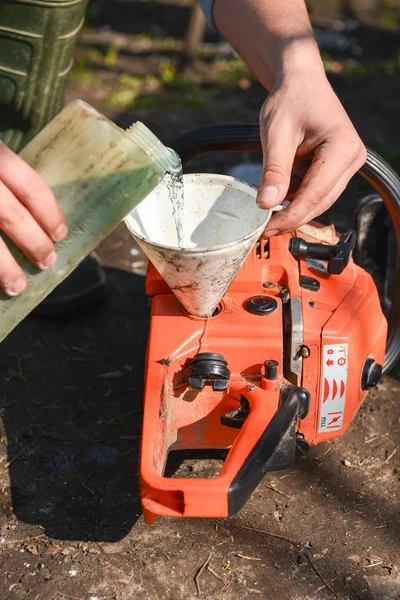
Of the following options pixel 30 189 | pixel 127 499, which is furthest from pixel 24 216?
pixel 127 499

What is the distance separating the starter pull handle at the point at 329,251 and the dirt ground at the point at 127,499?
0.55 m

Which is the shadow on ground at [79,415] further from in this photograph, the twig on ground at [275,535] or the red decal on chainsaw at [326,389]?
the red decal on chainsaw at [326,389]

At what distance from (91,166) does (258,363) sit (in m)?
0.63

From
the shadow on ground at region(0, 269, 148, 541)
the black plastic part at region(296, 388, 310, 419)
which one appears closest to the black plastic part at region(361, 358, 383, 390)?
the black plastic part at region(296, 388, 310, 419)

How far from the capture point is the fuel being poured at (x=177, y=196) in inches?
73.3

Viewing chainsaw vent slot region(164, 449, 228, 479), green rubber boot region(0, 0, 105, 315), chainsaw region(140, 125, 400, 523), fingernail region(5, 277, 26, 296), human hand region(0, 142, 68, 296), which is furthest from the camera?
green rubber boot region(0, 0, 105, 315)

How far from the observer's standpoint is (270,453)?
158cm

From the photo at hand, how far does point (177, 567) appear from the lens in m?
1.78

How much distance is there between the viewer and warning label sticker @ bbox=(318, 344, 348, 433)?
6.05 feet

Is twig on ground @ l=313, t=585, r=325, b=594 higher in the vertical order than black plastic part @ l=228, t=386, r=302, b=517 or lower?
lower

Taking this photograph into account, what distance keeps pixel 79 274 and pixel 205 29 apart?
3.09 metres

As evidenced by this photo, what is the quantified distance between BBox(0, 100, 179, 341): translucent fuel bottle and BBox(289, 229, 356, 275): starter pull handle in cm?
58

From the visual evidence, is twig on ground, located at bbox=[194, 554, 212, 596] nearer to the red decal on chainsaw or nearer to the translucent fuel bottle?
the red decal on chainsaw

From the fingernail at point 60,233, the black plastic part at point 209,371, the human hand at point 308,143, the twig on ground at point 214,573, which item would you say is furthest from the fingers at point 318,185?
the twig on ground at point 214,573
